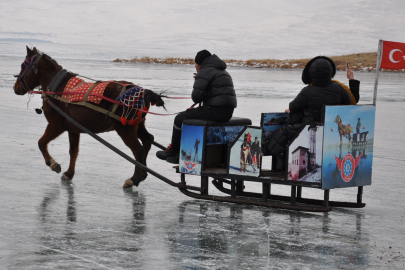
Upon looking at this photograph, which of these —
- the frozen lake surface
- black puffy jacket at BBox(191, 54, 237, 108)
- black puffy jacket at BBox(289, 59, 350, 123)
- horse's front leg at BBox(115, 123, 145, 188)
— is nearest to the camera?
the frozen lake surface

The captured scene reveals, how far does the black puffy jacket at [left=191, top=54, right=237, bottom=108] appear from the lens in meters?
Answer: 7.27

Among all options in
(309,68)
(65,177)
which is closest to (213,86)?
(309,68)

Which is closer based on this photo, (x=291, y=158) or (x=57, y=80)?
(x=291, y=158)

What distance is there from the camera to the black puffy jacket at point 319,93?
273 inches

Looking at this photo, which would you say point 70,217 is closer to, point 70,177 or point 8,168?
point 70,177

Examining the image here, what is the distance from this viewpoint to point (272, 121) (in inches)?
305

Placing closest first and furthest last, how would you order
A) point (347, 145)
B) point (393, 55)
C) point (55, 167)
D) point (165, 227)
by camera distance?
point (165, 227) → point (347, 145) → point (393, 55) → point (55, 167)

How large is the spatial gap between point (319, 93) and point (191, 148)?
5.38 ft

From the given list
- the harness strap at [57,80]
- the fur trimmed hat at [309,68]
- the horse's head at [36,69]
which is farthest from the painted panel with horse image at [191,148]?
the horse's head at [36,69]

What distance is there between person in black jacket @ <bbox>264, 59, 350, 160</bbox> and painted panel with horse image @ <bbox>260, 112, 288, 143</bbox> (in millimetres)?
609

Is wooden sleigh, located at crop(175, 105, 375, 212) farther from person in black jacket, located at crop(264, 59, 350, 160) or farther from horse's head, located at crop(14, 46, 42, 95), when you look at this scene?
horse's head, located at crop(14, 46, 42, 95)

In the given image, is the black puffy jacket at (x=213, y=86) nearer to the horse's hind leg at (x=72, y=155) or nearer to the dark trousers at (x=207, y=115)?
the dark trousers at (x=207, y=115)

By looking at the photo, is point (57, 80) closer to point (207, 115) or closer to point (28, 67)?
point (28, 67)

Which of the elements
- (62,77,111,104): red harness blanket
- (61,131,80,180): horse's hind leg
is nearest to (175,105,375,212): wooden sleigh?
(62,77,111,104): red harness blanket
